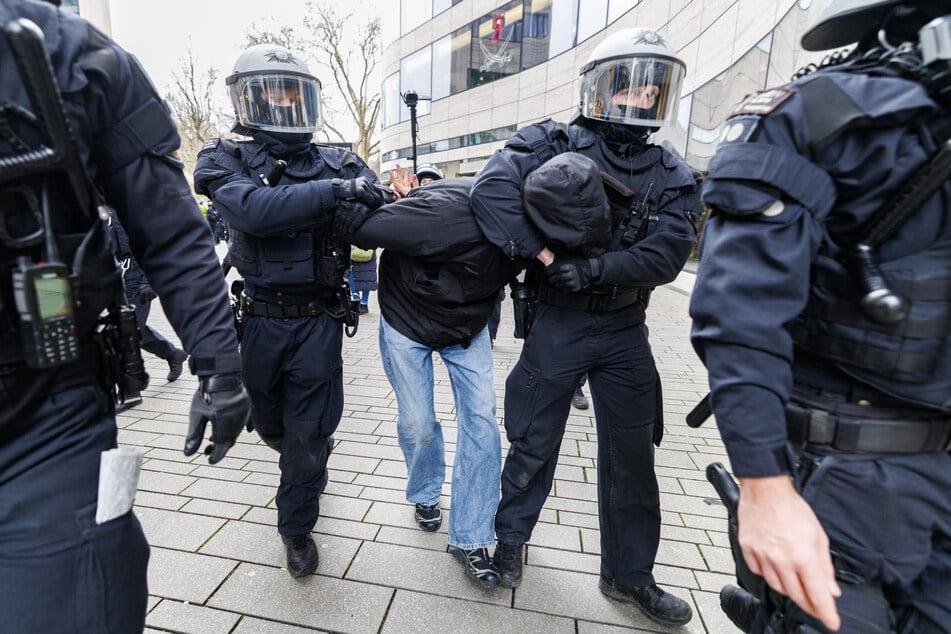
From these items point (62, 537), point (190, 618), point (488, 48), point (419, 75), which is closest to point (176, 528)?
point (190, 618)

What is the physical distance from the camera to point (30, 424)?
110 cm

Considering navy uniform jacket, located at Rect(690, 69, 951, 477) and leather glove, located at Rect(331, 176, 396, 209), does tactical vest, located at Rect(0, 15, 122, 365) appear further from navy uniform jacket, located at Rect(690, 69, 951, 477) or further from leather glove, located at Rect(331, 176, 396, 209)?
navy uniform jacket, located at Rect(690, 69, 951, 477)

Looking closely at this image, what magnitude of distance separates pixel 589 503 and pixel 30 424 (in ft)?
8.01

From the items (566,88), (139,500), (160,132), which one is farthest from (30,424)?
(566,88)

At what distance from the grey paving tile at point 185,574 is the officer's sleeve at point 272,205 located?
135 cm

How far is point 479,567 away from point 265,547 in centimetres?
96

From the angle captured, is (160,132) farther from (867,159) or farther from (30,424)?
(867,159)

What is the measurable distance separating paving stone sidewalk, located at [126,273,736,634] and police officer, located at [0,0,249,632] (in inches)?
40.2

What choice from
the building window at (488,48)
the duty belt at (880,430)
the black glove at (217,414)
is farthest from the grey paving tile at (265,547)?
the building window at (488,48)

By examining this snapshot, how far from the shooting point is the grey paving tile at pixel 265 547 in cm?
234

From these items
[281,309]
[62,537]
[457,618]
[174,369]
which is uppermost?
[281,309]

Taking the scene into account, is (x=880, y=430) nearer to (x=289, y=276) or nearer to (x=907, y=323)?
(x=907, y=323)

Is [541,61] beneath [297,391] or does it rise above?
above

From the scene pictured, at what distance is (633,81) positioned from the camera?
2.21 metres
